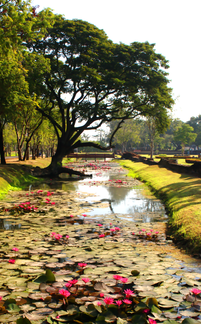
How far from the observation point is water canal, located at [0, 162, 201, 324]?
12.2 feet

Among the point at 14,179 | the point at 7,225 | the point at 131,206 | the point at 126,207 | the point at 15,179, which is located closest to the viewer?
the point at 7,225

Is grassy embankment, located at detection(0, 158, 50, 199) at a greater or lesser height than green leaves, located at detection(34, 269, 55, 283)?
greater

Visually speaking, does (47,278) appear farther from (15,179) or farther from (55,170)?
(55,170)

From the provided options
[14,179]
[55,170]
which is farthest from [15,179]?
[55,170]

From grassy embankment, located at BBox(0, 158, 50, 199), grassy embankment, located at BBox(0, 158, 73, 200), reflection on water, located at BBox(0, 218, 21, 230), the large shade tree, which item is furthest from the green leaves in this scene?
the large shade tree

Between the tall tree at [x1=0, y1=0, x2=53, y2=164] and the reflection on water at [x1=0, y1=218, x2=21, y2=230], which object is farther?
the tall tree at [x1=0, y1=0, x2=53, y2=164]

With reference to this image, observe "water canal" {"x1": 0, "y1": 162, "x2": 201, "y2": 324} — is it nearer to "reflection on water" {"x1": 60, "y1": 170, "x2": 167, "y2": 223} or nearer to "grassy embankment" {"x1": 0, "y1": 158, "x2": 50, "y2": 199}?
"reflection on water" {"x1": 60, "y1": 170, "x2": 167, "y2": 223}

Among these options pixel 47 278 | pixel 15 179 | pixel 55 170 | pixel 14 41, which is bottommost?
pixel 47 278

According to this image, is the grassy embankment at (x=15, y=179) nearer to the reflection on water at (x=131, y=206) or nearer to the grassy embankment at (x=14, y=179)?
the grassy embankment at (x=14, y=179)

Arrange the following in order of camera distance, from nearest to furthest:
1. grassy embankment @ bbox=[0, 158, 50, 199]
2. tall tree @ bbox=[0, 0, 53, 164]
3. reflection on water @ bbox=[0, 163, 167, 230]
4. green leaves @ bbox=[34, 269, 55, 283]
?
1. green leaves @ bbox=[34, 269, 55, 283]
2. reflection on water @ bbox=[0, 163, 167, 230]
3. tall tree @ bbox=[0, 0, 53, 164]
4. grassy embankment @ bbox=[0, 158, 50, 199]

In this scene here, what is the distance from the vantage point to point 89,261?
5273mm

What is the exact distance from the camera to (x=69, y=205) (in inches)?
448

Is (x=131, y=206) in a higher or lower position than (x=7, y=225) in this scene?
lower

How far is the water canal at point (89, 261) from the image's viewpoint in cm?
373
